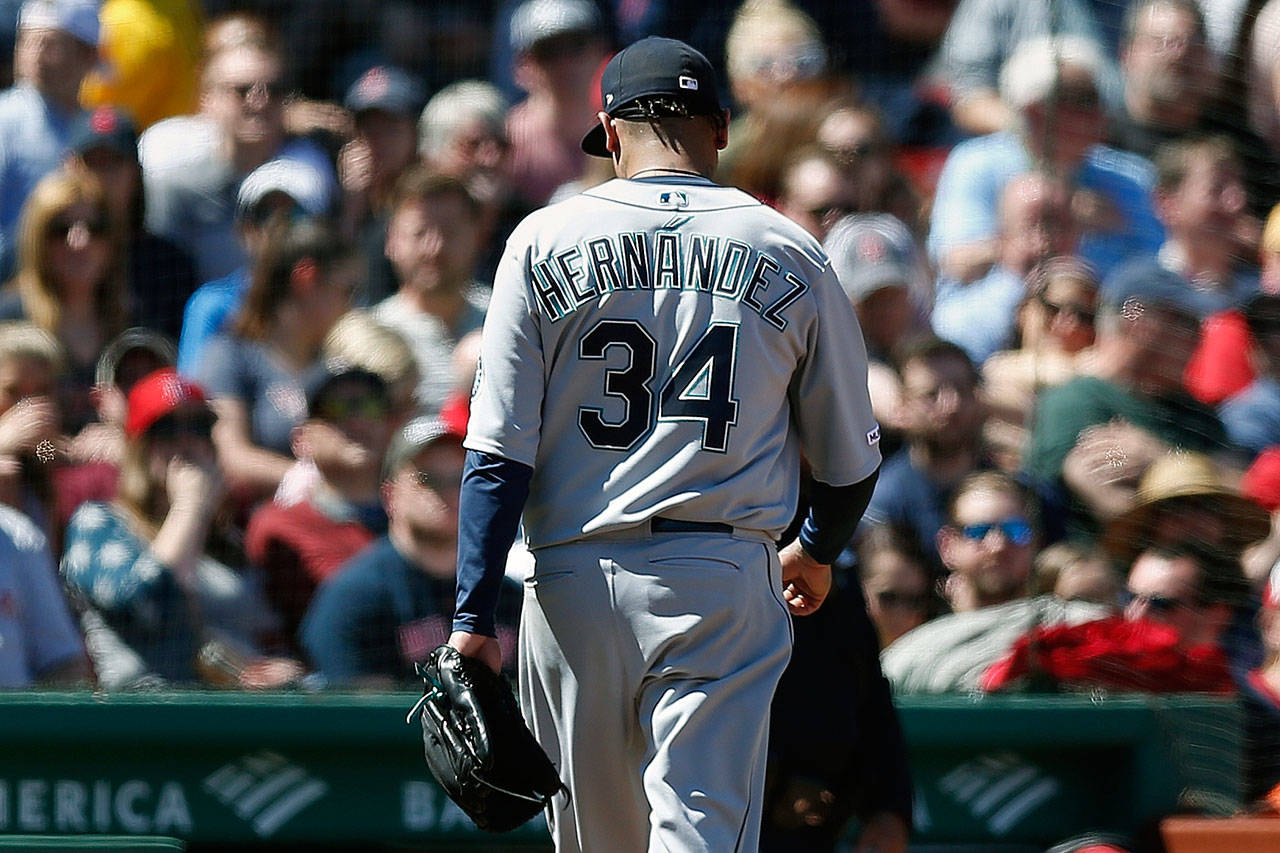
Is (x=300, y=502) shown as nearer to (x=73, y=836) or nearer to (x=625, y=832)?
(x=73, y=836)

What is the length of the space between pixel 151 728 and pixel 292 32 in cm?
268

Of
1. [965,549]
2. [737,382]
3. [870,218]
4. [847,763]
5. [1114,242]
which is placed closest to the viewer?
[737,382]

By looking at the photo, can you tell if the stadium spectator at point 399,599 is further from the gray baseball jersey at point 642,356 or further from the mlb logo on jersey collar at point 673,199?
the mlb logo on jersey collar at point 673,199

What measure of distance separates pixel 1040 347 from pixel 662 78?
102 inches

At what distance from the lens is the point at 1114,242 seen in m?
5.62

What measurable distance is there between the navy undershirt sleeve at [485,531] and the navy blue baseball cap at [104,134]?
351 cm

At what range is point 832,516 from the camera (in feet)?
10.6

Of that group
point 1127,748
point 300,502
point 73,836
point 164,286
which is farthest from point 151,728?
point 1127,748

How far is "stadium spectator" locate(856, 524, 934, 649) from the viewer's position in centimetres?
493

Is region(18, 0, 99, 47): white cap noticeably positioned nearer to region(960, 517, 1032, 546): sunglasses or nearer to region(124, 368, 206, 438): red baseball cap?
region(124, 368, 206, 438): red baseball cap

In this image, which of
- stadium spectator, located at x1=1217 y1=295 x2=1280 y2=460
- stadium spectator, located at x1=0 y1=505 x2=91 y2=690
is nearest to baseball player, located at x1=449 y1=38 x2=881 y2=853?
stadium spectator, located at x1=0 y1=505 x2=91 y2=690

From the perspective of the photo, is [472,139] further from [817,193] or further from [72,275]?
[72,275]

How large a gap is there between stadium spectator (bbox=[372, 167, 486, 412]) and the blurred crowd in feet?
0.04

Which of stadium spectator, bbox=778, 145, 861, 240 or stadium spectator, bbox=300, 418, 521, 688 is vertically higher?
stadium spectator, bbox=778, 145, 861, 240
